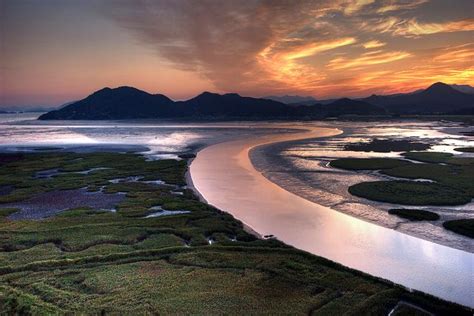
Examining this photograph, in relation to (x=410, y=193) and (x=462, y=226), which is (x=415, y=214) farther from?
(x=410, y=193)

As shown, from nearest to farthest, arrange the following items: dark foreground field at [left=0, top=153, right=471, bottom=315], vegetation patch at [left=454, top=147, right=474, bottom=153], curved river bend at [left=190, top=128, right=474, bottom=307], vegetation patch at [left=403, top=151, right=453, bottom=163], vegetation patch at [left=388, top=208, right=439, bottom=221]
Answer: dark foreground field at [left=0, top=153, right=471, bottom=315], curved river bend at [left=190, top=128, right=474, bottom=307], vegetation patch at [left=388, top=208, right=439, bottom=221], vegetation patch at [left=403, top=151, right=453, bottom=163], vegetation patch at [left=454, top=147, right=474, bottom=153]

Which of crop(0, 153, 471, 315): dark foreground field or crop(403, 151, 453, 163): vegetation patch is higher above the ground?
crop(403, 151, 453, 163): vegetation patch

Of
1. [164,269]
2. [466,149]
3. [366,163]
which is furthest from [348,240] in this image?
[466,149]

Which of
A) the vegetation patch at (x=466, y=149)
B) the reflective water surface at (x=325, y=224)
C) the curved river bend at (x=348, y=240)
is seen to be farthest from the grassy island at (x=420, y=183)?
the vegetation patch at (x=466, y=149)

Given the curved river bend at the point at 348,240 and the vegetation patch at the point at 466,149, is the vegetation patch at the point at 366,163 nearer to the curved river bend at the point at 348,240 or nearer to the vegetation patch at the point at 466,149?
the curved river bend at the point at 348,240

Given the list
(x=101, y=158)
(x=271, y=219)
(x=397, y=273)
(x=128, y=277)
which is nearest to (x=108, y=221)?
(x=128, y=277)

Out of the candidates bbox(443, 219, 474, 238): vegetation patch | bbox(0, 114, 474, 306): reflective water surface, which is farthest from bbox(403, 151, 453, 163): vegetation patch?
bbox(443, 219, 474, 238): vegetation patch

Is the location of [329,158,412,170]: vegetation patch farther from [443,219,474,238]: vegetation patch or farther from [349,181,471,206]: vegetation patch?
[443,219,474,238]: vegetation patch
